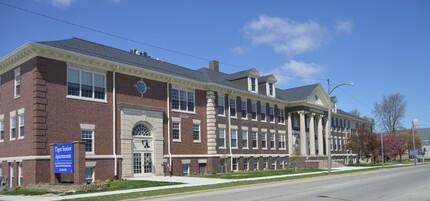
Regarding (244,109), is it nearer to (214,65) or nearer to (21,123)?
(214,65)

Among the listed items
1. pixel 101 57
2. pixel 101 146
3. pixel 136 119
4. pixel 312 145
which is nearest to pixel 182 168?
pixel 136 119

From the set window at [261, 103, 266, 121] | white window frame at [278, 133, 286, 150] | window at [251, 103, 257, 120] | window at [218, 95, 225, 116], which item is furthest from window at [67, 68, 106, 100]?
white window frame at [278, 133, 286, 150]

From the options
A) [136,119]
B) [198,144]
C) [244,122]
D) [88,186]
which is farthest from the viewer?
[244,122]

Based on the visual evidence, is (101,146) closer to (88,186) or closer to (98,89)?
(98,89)

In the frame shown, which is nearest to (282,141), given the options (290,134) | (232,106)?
(290,134)

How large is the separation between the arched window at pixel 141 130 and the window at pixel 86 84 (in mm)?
3974

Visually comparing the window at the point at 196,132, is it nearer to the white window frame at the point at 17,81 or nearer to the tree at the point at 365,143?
the white window frame at the point at 17,81

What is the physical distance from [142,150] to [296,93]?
30364mm

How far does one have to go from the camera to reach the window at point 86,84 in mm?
27688

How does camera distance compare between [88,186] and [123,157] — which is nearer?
[88,186]

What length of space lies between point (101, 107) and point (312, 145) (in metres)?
34.9

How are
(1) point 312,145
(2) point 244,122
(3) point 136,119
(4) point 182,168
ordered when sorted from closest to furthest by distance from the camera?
(3) point 136,119, (4) point 182,168, (2) point 244,122, (1) point 312,145

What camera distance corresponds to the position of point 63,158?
930 inches

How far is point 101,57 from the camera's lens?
3022cm
